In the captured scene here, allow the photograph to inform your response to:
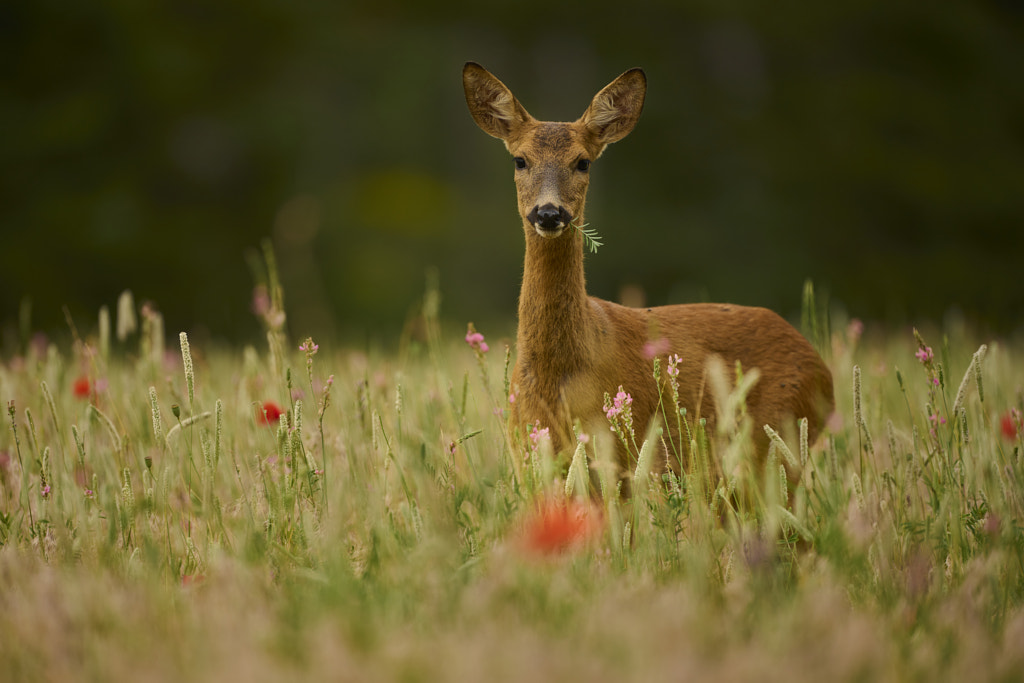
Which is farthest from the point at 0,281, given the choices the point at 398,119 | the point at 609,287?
the point at 609,287

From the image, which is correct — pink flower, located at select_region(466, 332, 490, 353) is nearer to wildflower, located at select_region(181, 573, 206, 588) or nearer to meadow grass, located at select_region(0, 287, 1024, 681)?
meadow grass, located at select_region(0, 287, 1024, 681)

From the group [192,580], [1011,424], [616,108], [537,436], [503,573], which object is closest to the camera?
[503,573]

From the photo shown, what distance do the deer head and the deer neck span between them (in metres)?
0.09

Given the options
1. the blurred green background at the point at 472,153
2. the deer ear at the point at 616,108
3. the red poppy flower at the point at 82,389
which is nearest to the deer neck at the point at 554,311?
the deer ear at the point at 616,108

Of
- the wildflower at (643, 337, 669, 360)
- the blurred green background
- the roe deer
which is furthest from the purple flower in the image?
the blurred green background

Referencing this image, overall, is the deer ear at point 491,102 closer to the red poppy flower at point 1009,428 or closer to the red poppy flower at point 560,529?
the red poppy flower at point 560,529

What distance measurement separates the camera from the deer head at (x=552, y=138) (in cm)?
354

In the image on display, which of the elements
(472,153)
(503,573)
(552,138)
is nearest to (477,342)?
(552,138)

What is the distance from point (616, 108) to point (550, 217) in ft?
2.90

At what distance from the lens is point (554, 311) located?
11.4 ft

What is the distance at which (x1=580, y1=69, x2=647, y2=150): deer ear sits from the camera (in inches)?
155

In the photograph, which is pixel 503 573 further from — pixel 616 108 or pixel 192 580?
pixel 616 108

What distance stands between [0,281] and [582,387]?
11680 millimetres

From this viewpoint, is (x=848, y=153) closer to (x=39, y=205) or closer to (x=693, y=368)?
(x=39, y=205)
